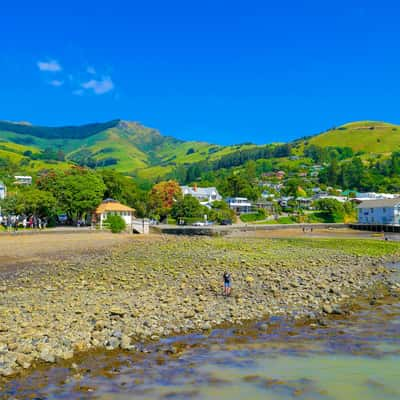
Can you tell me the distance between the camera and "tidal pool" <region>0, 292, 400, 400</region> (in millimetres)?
11297

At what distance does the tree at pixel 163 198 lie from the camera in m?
112

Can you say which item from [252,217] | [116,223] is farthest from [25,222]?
[252,217]

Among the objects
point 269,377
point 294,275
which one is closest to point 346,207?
point 294,275

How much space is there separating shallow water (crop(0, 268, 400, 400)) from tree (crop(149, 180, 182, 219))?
95.4m

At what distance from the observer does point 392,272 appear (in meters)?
33.3

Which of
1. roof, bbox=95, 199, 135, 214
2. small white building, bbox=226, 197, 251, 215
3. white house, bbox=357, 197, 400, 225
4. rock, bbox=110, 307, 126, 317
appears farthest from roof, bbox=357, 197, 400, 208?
rock, bbox=110, 307, 126, 317

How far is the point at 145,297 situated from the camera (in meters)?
21.1

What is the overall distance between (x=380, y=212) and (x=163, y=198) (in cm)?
5697

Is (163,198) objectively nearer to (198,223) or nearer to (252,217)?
(198,223)

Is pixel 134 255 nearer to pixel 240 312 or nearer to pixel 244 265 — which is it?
pixel 244 265

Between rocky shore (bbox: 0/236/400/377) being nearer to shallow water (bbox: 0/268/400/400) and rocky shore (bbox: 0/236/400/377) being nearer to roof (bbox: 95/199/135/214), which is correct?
shallow water (bbox: 0/268/400/400)

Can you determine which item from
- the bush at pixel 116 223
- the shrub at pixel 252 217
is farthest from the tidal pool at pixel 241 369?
the shrub at pixel 252 217

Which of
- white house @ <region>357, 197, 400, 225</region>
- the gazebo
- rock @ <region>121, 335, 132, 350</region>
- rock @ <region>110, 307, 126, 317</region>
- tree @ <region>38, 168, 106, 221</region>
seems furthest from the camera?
white house @ <region>357, 197, 400, 225</region>

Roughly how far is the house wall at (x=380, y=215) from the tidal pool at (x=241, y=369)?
10513 centimetres
